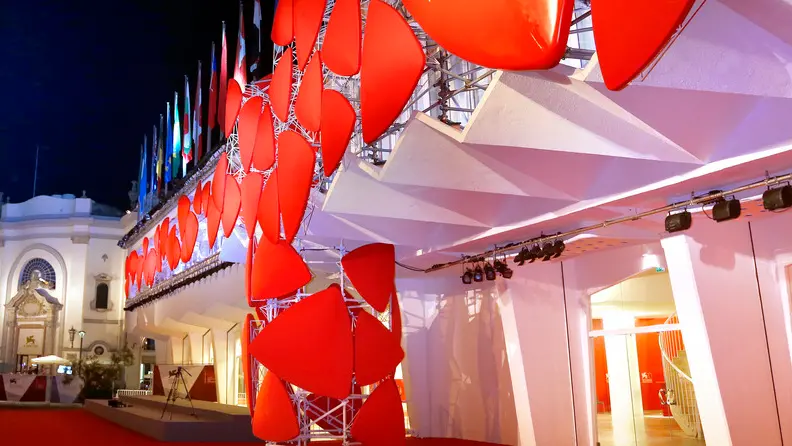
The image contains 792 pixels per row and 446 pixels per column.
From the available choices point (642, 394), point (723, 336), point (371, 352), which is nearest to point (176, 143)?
point (371, 352)

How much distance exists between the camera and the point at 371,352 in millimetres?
11492

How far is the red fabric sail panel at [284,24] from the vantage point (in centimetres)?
1228

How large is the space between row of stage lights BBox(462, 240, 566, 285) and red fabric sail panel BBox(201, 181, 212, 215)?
940cm

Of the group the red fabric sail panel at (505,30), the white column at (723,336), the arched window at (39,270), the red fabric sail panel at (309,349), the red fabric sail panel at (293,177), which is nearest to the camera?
the red fabric sail panel at (505,30)

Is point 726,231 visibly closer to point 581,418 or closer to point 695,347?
point 695,347

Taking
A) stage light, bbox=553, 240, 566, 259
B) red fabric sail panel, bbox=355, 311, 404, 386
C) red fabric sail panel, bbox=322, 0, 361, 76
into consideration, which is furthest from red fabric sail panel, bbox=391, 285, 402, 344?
red fabric sail panel, bbox=322, 0, 361, 76

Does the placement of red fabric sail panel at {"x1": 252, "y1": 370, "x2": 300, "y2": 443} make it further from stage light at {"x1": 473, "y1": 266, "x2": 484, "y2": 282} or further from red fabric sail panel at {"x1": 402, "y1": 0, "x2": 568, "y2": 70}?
red fabric sail panel at {"x1": 402, "y1": 0, "x2": 568, "y2": 70}

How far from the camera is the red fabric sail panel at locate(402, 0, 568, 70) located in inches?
207

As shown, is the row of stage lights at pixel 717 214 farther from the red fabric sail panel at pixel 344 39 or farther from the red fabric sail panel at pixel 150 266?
the red fabric sail panel at pixel 150 266

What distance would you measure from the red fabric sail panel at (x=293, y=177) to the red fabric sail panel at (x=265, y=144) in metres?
1.14

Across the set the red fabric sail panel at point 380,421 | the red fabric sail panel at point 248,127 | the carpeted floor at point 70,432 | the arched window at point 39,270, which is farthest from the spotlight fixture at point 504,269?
the arched window at point 39,270

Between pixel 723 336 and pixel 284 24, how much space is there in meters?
8.72

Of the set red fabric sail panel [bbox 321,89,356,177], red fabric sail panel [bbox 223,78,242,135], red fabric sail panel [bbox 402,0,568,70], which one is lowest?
red fabric sail panel [bbox 402,0,568,70]

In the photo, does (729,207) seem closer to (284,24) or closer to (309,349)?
(309,349)
